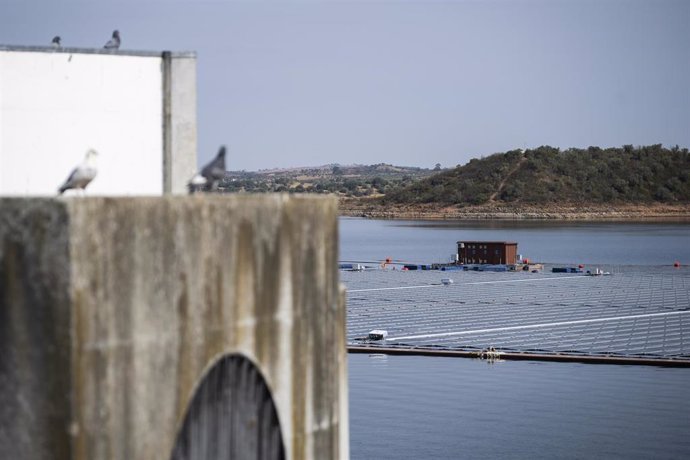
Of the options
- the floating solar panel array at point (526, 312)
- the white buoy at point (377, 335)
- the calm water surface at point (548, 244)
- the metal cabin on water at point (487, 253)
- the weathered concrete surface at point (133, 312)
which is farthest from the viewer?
the calm water surface at point (548, 244)

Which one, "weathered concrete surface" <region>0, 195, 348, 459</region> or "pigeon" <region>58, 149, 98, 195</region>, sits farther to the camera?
"pigeon" <region>58, 149, 98, 195</region>

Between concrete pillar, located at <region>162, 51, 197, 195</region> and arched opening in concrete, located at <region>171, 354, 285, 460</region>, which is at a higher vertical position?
concrete pillar, located at <region>162, 51, 197, 195</region>

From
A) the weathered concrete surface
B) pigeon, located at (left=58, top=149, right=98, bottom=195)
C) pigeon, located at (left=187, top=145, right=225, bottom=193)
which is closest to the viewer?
the weathered concrete surface

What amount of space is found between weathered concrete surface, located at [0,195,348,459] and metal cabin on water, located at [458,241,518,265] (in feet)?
288

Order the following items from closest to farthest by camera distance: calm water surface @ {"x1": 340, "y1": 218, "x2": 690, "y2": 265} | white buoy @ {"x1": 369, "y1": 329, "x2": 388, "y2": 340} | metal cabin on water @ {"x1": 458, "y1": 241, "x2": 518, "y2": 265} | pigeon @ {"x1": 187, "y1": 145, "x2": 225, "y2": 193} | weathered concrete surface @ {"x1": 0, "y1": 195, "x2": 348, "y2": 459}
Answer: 1. weathered concrete surface @ {"x1": 0, "y1": 195, "x2": 348, "y2": 459}
2. pigeon @ {"x1": 187, "y1": 145, "x2": 225, "y2": 193}
3. white buoy @ {"x1": 369, "y1": 329, "x2": 388, "y2": 340}
4. metal cabin on water @ {"x1": 458, "y1": 241, "x2": 518, "y2": 265}
5. calm water surface @ {"x1": 340, "y1": 218, "x2": 690, "y2": 265}

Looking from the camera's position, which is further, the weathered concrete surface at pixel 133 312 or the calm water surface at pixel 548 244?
the calm water surface at pixel 548 244

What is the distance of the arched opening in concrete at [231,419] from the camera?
638 centimetres

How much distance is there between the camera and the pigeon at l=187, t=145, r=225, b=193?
7.60m

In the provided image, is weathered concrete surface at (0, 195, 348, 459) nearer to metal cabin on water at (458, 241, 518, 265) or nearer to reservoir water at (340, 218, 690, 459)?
reservoir water at (340, 218, 690, 459)

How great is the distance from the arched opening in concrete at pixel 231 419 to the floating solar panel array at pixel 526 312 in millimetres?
43236

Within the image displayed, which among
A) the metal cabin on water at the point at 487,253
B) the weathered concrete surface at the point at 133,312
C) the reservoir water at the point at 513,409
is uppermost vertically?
the weathered concrete surface at the point at 133,312

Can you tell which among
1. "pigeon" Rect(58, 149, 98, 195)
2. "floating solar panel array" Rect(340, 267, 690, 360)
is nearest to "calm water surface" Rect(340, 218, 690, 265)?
"floating solar panel array" Rect(340, 267, 690, 360)

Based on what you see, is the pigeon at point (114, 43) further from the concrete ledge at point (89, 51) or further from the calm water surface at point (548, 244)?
the calm water surface at point (548, 244)

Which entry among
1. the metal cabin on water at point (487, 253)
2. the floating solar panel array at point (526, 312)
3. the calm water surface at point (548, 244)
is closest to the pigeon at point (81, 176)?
the floating solar panel array at point (526, 312)
